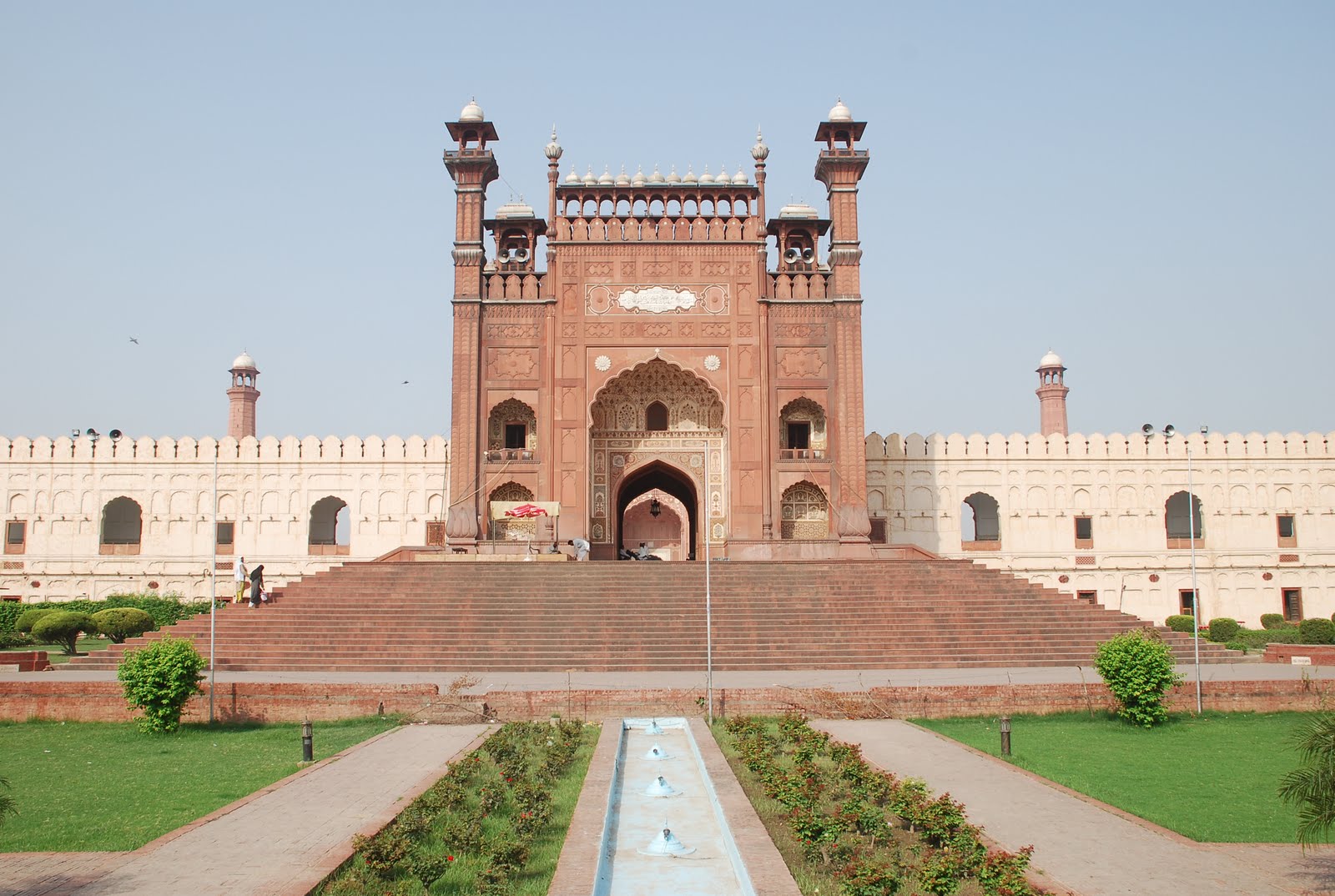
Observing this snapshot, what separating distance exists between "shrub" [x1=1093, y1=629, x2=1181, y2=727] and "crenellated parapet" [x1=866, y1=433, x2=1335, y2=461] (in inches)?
729

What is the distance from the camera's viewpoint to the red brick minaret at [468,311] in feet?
88.0

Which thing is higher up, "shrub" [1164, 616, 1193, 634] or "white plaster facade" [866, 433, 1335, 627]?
"white plaster facade" [866, 433, 1335, 627]

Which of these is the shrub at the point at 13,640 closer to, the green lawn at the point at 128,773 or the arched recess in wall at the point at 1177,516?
the green lawn at the point at 128,773

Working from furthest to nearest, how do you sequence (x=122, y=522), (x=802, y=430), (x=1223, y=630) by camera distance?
(x=122, y=522)
(x=802, y=430)
(x=1223, y=630)

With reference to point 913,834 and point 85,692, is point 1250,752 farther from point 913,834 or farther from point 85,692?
point 85,692

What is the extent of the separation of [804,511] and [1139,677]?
50.0ft

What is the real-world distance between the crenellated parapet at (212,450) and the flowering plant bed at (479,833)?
70.0ft

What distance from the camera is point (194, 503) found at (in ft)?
102

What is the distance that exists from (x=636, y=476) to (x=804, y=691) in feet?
53.6

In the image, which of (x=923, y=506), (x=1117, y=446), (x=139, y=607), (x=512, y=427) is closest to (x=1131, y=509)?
(x=1117, y=446)

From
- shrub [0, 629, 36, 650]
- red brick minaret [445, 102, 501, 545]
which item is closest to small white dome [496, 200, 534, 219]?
red brick minaret [445, 102, 501, 545]

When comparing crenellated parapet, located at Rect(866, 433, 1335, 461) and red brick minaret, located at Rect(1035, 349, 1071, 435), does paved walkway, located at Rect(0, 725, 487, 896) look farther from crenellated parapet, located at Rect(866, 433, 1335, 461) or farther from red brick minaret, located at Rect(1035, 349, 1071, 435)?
red brick minaret, located at Rect(1035, 349, 1071, 435)

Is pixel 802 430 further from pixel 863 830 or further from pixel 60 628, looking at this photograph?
pixel 863 830

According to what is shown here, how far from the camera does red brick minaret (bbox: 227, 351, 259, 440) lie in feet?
119
